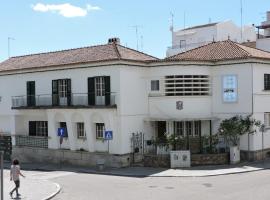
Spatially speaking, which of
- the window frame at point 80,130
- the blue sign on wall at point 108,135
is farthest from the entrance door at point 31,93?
the blue sign on wall at point 108,135

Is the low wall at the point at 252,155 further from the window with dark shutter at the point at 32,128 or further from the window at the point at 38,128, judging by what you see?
the window with dark shutter at the point at 32,128

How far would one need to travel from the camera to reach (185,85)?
32.6 m

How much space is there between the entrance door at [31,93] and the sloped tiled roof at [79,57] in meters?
1.30

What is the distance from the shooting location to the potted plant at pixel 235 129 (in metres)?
31.0

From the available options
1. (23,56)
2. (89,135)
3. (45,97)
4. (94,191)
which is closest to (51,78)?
(45,97)

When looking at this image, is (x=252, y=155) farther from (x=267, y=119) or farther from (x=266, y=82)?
(x=266, y=82)

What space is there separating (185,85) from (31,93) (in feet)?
40.9

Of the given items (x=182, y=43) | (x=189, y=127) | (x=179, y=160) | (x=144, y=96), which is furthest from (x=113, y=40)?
(x=182, y=43)

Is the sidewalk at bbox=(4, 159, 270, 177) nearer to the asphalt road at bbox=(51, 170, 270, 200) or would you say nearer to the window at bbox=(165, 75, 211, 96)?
the asphalt road at bbox=(51, 170, 270, 200)

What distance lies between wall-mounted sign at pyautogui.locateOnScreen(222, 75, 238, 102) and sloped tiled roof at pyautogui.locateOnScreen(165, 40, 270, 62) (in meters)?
1.33

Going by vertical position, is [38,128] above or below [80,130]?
below

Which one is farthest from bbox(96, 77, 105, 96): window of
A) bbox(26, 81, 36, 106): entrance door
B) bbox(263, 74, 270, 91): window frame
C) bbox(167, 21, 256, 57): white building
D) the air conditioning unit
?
bbox(167, 21, 256, 57): white building

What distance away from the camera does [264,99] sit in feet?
107

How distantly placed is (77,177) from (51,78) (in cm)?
982
